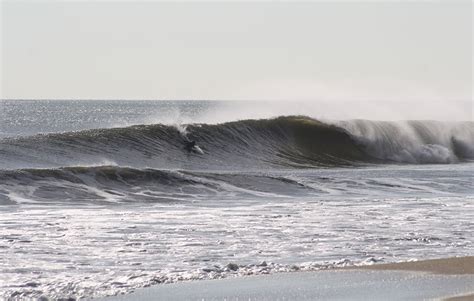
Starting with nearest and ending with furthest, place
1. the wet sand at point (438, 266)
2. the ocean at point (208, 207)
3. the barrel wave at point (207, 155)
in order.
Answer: the wet sand at point (438, 266) < the ocean at point (208, 207) < the barrel wave at point (207, 155)

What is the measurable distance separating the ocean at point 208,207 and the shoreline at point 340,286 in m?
0.28

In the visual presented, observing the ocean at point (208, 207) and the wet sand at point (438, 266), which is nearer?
the wet sand at point (438, 266)

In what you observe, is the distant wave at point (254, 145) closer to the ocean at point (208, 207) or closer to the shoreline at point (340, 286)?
the ocean at point (208, 207)

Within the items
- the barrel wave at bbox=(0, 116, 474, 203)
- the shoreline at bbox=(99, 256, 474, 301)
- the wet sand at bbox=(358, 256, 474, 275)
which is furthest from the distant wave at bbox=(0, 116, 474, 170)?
the shoreline at bbox=(99, 256, 474, 301)

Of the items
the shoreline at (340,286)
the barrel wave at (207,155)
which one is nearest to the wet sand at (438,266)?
the shoreline at (340,286)

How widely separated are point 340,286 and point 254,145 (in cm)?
2141

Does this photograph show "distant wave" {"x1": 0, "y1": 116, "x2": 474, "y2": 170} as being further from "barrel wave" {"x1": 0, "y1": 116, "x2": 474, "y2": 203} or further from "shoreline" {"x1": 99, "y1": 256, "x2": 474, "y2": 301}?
"shoreline" {"x1": 99, "y1": 256, "x2": 474, "y2": 301}

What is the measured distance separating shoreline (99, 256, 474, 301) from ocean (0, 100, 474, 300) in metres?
Result: 0.28

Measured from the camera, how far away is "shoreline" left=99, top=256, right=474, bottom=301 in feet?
26.2

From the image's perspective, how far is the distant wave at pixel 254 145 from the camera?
23.8 metres

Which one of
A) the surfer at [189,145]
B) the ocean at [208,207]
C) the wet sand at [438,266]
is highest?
the surfer at [189,145]

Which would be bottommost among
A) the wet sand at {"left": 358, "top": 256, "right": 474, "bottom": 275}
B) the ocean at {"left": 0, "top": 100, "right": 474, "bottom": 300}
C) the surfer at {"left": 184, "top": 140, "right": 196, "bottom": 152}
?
the ocean at {"left": 0, "top": 100, "right": 474, "bottom": 300}

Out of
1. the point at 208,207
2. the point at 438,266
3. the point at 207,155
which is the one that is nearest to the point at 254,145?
the point at 207,155

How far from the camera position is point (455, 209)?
14734mm
